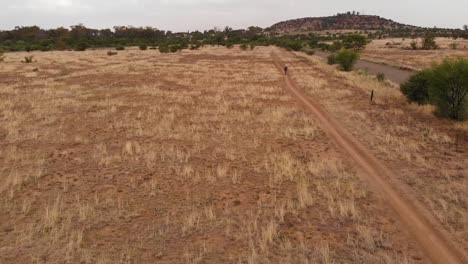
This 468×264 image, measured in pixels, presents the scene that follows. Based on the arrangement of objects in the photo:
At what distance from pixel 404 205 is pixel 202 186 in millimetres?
4866

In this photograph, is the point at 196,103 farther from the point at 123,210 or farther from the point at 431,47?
the point at 431,47

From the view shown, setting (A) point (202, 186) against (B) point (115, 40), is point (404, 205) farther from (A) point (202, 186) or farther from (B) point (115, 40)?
(B) point (115, 40)

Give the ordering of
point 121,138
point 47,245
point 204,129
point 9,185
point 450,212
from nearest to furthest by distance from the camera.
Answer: point 47,245 → point 450,212 → point 9,185 → point 121,138 → point 204,129

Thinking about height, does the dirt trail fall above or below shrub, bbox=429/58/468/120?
below

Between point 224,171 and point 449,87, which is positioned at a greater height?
point 449,87

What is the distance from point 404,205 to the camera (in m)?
9.53

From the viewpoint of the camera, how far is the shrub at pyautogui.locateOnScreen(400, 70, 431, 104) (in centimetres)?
2248

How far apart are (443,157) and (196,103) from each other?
1350 cm

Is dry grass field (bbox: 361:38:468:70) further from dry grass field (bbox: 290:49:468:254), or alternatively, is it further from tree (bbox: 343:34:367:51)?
dry grass field (bbox: 290:49:468:254)

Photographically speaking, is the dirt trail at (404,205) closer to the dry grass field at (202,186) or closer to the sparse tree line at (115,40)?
the dry grass field at (202,186)

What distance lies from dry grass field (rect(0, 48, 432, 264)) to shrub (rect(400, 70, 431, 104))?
2872 mm

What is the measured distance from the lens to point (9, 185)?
1066cm

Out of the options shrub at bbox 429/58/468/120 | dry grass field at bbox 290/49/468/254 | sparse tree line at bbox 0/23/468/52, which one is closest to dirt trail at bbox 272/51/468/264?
dry grass field at bbox 290/49/468/254

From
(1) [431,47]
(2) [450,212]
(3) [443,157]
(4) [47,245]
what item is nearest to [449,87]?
(3) [443,157]
